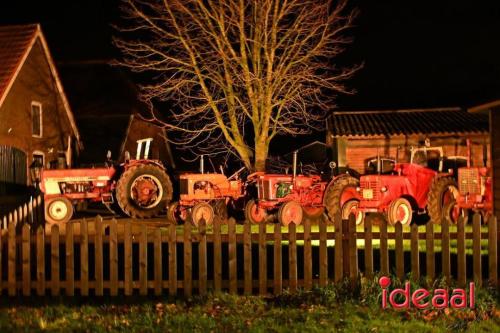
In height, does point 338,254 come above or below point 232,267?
above

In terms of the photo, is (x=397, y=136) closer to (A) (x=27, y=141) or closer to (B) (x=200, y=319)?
(A) (x=27, y=141)

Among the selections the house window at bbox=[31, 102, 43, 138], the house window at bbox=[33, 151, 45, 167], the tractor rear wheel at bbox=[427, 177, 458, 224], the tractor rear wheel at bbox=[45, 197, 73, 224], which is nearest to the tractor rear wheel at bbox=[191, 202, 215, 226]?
the tractor rear wheel at bbox=[45, 197, 73, 224]

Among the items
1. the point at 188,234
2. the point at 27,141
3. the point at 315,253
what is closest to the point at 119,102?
the point at 27,141

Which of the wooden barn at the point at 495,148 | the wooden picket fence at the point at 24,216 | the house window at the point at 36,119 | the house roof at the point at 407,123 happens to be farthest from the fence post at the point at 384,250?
the house window at the point at 36,119

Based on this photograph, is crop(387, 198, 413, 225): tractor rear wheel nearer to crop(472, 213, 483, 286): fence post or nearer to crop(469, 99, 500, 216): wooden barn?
crop(469, 99, 500, 216): wooden barn

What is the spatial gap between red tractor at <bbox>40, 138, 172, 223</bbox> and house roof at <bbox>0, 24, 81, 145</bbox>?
7.04m

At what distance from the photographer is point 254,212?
1988cm

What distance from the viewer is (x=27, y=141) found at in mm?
29109

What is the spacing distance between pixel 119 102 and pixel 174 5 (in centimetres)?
1989

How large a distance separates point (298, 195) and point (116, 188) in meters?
5.52

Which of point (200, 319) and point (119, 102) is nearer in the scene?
point (200, 319)

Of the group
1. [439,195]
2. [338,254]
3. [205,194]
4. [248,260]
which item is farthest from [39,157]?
[338,254]

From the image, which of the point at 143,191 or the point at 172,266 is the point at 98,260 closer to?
the point at 172,266

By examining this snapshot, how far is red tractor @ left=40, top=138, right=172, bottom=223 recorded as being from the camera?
20.2 metres
